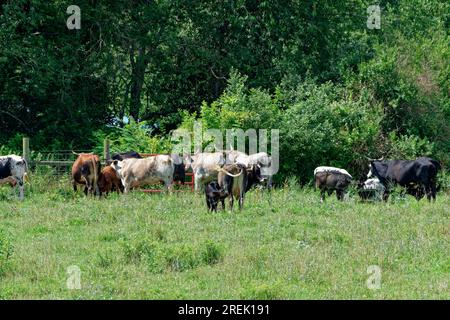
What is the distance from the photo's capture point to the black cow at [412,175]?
24.4m

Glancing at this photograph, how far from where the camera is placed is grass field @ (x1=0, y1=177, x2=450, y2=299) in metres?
13.0

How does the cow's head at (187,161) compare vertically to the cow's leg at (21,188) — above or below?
above

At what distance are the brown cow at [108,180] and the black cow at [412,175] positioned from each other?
22.5 feet

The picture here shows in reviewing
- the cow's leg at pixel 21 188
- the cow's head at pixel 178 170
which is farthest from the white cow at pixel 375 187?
→ the cow's leg at pixel 21 188

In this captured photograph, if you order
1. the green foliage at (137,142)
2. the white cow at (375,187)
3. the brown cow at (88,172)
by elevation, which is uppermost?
the green foliage at (137,142)

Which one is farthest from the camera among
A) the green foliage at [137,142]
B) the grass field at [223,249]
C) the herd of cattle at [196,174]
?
the green foliage at [137,142]

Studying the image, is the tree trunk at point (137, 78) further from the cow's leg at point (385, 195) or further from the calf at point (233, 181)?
the calf at point (233, 181)

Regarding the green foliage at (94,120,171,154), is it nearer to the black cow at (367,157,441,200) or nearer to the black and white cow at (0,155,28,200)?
the black and white cow at (0,155,28,200)

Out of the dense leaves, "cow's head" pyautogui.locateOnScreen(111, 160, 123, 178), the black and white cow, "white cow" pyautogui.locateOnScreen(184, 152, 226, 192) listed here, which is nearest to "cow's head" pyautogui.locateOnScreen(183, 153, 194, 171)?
"white cow" pyautogui.locateOnScreen(184, 152, 226, 192)

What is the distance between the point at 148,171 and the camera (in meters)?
24.6

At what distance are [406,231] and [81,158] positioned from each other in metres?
10.1

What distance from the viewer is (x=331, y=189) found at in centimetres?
2400

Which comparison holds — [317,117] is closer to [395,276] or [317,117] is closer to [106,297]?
[395,276]

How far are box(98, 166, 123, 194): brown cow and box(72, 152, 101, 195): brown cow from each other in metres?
0.20
